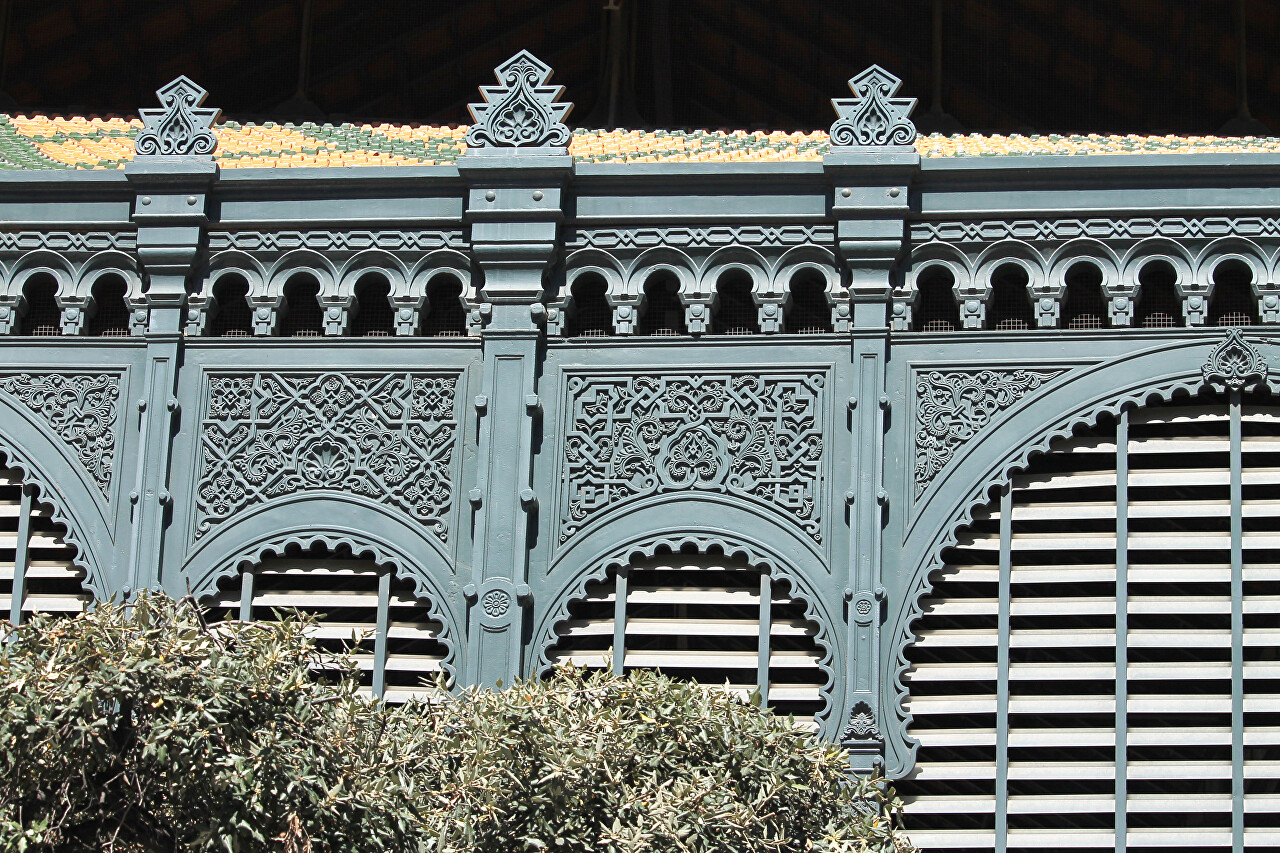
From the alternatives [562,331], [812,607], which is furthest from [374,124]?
[812,607]

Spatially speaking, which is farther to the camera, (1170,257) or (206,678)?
(1170,257)

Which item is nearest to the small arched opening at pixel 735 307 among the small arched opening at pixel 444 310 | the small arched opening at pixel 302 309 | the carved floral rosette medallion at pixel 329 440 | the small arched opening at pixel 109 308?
the small arched opening at pixel 444 310

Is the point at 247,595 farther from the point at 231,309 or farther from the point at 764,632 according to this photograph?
the point at 764,632

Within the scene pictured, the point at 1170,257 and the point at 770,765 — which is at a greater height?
the point at 1170,257

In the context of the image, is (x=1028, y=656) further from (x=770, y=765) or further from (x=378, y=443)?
(x=378, y=443)

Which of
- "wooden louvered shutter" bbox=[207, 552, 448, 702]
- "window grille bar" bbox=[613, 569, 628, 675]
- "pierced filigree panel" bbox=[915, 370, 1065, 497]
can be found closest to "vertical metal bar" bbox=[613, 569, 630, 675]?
"window grille bar" bbox=[613, 569, 628, 675]

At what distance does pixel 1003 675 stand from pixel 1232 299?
3.71 meters

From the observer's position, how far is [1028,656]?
719 inches

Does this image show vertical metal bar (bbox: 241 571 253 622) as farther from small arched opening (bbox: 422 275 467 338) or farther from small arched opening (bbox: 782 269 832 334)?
small arched opening (bbox: 782 269 832 334)

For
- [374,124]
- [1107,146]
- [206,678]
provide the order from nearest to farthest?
[206,678] < [1107,146] < [374,124]

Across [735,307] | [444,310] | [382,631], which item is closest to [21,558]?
[382,631]

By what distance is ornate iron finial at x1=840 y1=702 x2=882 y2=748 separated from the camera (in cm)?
1759

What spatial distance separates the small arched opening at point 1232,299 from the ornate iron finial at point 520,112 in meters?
5.38

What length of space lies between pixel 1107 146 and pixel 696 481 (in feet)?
21.6
